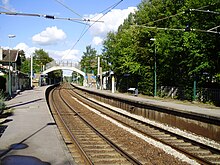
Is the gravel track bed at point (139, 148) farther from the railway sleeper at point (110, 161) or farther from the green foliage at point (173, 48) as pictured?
the green foliage at point (173, 48)

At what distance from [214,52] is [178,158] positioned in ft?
65.6

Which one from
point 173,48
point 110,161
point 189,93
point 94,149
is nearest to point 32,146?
point 94,149

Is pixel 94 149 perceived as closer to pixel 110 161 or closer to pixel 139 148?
pixel 139 148

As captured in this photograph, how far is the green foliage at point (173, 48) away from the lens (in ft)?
93.0

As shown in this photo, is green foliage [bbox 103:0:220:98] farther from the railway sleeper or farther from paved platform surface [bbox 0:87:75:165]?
the railway sleeper

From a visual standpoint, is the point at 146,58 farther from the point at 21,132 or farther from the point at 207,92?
the point at 21,132

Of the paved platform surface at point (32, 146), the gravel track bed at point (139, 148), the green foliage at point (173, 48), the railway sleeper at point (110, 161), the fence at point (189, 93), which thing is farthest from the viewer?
the fence at point (189, 93)

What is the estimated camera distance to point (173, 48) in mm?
33125

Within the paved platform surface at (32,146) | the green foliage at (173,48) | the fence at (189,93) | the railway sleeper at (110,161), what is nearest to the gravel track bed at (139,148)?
the railway sleeper at (110,161)

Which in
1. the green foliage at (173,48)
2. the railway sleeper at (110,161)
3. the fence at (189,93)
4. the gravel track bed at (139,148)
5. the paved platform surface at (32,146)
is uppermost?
the green foliage at (173,48)

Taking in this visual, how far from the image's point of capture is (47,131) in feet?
44.9

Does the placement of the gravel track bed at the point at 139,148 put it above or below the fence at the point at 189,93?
below

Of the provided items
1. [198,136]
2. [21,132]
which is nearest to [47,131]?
[21,132]

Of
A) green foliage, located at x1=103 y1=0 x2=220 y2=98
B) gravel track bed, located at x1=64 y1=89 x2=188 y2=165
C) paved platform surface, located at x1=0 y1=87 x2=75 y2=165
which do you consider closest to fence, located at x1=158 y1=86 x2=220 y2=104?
green foliage, located at x1=103 y1=0 x2=220 y2=98
